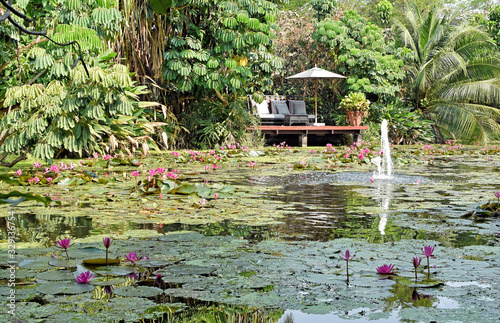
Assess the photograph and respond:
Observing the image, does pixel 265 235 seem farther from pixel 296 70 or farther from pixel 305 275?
pixel 296 70

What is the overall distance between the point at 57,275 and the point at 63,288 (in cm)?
21

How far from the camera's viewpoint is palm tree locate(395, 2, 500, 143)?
1770cm

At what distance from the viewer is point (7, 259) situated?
2.90 metres

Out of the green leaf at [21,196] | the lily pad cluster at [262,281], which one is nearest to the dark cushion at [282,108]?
the lily pad cluster at [262,281]

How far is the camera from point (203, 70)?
12031mm

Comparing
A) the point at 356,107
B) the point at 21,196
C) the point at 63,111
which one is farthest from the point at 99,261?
the point at 356,107

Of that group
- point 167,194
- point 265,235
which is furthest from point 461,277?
point 167,194

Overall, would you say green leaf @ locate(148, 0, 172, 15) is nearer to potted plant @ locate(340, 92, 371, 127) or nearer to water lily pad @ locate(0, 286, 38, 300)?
potted plant @ locate(340, 92, 371, 127)

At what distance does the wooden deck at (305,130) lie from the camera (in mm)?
14706

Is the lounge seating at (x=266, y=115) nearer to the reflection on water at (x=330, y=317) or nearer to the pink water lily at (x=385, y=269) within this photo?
the pink water lily at (x=385, y=269)

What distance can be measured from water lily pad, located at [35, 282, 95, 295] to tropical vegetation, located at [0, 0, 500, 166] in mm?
990

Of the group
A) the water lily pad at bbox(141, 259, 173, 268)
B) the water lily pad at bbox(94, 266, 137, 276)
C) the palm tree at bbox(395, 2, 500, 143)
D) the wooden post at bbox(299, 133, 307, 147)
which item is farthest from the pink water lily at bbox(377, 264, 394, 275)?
the palm tree at bbox(395, 2, 500, 143)

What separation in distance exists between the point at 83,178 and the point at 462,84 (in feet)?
49.9

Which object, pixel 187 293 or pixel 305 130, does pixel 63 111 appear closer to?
pixel 187 293
